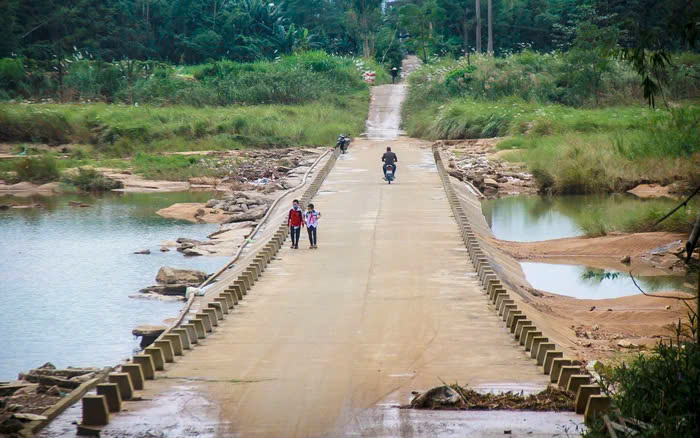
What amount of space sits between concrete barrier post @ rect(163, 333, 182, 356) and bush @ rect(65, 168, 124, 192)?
29555mm

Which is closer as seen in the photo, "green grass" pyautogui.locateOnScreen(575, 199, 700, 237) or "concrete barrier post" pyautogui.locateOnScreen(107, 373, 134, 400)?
"concrete barrier post" pyautogui.locateOnScreen(107, 373, 134, 400)

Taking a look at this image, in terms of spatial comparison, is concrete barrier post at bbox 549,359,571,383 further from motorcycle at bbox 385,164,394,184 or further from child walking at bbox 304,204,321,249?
motorcycle at bbox 385,164,394,184

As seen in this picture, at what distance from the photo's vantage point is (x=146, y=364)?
12320 millimetres

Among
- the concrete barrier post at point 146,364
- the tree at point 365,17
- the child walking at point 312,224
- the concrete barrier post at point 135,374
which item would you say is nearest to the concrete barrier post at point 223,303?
the concrete barrier post at point 146,364

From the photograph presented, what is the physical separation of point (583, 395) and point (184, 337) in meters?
6.04

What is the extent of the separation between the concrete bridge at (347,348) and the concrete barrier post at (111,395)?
0.11 ft

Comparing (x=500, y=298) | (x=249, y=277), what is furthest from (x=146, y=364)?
(x=500, y=298)

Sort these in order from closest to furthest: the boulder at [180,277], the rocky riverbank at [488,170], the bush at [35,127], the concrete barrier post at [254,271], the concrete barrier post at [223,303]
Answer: the concrete barrier post at [223,303] → the concrete barrier post at [254,271] → the boulder at [180,277] → the rocky riverbank at [488,170] → the bush at [35,127]

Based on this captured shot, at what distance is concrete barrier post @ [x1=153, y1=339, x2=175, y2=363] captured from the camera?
13086 millimetres

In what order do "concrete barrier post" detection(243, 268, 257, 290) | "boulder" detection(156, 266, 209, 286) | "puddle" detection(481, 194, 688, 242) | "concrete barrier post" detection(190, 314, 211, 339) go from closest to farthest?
"concrete barrier post" detection(190, 314, 211, 339) < "concrete barrier post" detection(243, 268, 257, 290) < "boulder" detection(156, 266, 209, 286) < "puddle" detection(481, 194, 688, 242)

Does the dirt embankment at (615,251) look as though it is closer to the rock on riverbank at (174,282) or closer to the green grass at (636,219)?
the green grass at (636,219)

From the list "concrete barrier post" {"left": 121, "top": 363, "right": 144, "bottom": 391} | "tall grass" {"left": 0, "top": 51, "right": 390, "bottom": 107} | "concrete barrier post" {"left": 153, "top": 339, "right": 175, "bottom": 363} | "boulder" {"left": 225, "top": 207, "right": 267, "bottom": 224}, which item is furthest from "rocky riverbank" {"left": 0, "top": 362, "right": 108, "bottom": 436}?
"tall grass" {"left": 0, "top": 51, "right": 390, "bottom": 107}

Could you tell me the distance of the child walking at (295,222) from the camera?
22.1 meters

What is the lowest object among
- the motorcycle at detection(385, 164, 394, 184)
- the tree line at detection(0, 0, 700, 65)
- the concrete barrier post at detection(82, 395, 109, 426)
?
the concrete barrier post at detection(82, 395, 109, 426)
